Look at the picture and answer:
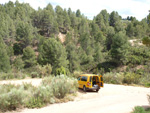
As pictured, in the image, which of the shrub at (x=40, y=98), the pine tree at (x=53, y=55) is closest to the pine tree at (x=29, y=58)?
the pine tree at (x=53, y=55)

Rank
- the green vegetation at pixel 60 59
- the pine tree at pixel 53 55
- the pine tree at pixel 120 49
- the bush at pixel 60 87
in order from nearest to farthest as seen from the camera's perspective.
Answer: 1. the green vegetation at pixel 60 59
2. the bush at pixel 60 87
3. the pine tree at pixel 53 55
4. the pine tree at pixel 120 49

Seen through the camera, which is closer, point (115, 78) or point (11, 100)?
point (11, 100)

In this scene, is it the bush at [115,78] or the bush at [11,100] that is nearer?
the bush at [11,100]

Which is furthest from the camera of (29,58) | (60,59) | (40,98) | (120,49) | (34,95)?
(29,58)

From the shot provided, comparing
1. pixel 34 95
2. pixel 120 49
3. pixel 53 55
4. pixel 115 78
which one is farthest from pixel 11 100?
pixel 120 49

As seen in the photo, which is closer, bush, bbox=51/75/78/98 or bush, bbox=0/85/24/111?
bush, bbox=0/85/24/111

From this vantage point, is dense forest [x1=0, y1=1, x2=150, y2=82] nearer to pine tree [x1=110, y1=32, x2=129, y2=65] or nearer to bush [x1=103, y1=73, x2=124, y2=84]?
pine tree [x1=110, y1=32, x2=129, y2=65]

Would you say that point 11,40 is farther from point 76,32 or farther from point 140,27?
point 140,27

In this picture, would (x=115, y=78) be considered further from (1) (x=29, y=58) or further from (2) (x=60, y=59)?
(1) (x=29, y=58)

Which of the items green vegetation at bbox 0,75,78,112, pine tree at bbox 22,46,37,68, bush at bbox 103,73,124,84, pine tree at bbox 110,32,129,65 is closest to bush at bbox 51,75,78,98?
green vegetation at bbox 0,75,78,112

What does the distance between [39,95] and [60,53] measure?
85.2ft

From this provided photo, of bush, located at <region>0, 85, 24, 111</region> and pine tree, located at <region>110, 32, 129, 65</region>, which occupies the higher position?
pine tree, located at <region>110, 32, 129, 65</region>

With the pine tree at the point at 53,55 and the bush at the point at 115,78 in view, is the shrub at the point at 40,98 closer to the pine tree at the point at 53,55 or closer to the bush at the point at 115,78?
the bush at the point at 115,78

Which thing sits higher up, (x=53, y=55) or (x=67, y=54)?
(x=67, y=54)
